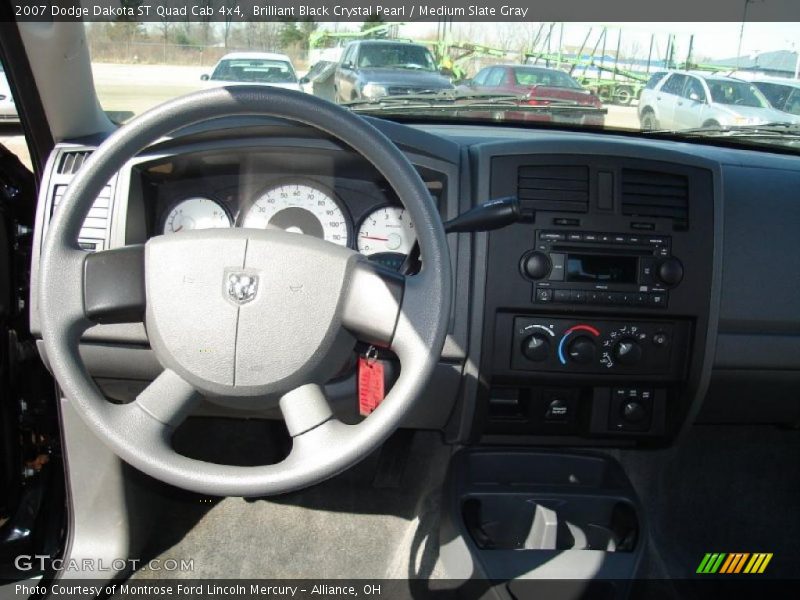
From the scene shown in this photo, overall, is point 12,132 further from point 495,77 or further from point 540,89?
point 540,89

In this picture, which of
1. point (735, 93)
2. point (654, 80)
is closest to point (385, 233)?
point (654, 80)

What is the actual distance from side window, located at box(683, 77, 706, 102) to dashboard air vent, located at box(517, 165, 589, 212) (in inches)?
24.5

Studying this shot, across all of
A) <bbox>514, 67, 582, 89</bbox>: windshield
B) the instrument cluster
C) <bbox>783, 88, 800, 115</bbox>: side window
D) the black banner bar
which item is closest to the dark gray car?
the black banner bar

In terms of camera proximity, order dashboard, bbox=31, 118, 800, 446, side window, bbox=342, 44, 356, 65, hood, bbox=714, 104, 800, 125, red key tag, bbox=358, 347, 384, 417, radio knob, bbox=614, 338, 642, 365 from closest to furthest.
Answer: red key tag, bbox=358, 347, 384, 417, dashboard, bbox=31, 118, 800, 446, radio knob, bbox=614, 338, 642, 365, side window, bbox=342, 44, 356, 65, hood, bbox=714, 104, 800, 125

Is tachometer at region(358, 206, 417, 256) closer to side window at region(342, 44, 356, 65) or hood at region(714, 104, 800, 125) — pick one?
side window at region(342, 44, 356, 65)

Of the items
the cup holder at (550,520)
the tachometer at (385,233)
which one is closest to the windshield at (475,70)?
the tachometer at (385,233)

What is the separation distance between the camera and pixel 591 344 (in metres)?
2.02

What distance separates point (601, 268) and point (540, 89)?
0.67 m

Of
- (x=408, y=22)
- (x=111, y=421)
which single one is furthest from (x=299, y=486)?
(x=408, y=22)

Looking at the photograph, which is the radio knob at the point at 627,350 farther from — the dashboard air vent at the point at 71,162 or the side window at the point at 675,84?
the dashboard air vent at the point at 71,162

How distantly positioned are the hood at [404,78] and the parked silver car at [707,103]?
25.2 inches

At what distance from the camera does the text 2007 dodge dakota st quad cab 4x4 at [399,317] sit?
4.82ft

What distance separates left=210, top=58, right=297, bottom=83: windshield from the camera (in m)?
A: 2.01

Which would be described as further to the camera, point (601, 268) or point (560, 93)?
point (560, 93)
